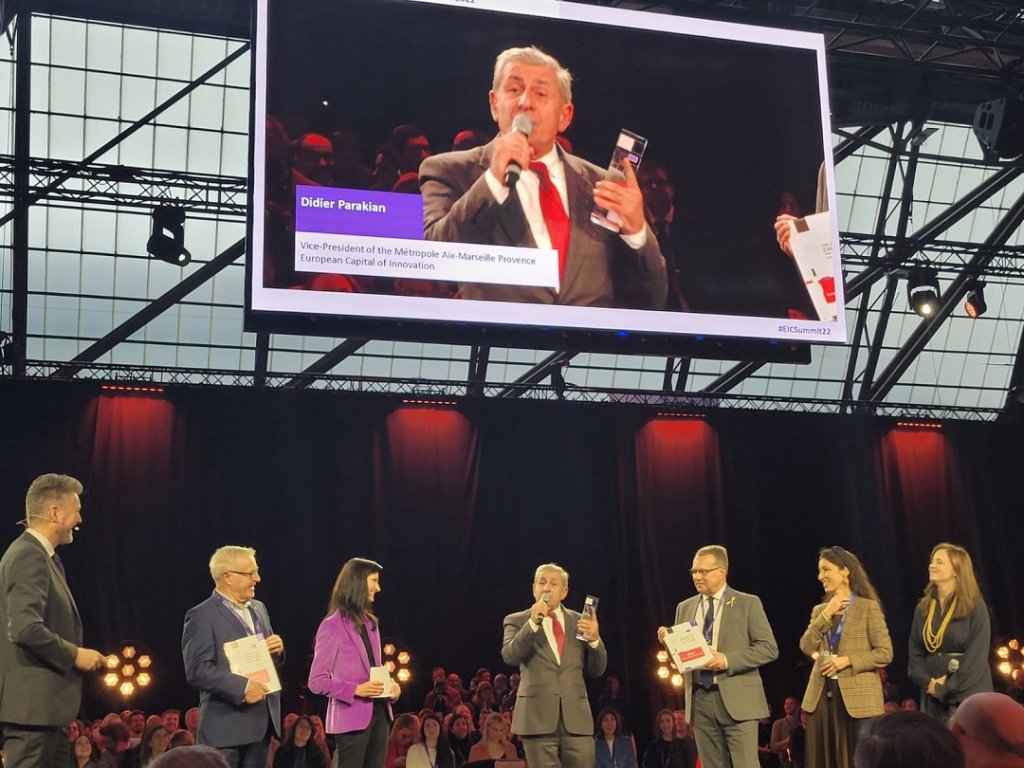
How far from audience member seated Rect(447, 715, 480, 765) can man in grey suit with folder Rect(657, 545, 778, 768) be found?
11.8ft

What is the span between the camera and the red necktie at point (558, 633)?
5891 millimetres

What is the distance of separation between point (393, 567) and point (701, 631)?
8298 millimetres

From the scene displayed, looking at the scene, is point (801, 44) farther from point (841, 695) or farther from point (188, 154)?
point (188, 154)

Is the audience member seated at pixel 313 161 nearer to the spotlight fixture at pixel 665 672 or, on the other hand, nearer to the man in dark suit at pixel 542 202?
the man in dark suit at pixel 542 202

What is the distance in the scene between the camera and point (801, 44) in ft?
21.0

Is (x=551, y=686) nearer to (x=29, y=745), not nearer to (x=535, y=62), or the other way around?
(x=29, y=745)

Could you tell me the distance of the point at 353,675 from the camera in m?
5.60

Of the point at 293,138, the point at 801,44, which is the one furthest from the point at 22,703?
the point at 801,44

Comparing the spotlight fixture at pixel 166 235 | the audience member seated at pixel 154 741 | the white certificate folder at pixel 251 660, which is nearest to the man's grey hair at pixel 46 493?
the white certificate folder at pixel 251 660

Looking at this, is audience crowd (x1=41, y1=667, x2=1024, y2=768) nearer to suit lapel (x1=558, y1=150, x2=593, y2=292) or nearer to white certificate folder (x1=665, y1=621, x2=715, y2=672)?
white certificate folder (x1=665, y1=621, x2=715, y2=672)

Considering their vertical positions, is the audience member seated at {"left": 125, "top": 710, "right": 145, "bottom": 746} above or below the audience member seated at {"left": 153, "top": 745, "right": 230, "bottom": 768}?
below

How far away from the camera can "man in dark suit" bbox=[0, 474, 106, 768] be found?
4.25 meters

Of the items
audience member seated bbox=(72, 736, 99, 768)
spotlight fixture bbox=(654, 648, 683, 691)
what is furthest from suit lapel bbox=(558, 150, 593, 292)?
spotlight fixture bbox=(654, 648, 683, 691)
